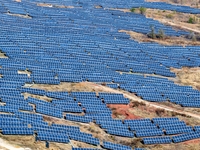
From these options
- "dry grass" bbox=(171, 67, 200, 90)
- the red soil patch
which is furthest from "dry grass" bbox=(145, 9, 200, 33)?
the red soil patch

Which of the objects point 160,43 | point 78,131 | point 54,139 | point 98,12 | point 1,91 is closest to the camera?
point 54,139

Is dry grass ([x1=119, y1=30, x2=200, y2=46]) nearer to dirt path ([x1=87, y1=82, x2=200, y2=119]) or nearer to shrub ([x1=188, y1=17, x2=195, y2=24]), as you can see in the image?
shrub ([x1=188, y1=17, x2=195, y2=24])

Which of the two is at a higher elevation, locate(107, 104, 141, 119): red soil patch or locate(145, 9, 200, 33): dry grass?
locate(145, 9, 200, 33): dry grass

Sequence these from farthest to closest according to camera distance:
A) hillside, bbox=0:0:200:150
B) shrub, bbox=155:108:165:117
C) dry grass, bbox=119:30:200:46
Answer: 1. dry grass, bbox=119:30:200:46
2. shrub, bbox=155:108:165:117
3. hillside, bbox=0:0:200:150

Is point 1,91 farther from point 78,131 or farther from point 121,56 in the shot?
point 121,56

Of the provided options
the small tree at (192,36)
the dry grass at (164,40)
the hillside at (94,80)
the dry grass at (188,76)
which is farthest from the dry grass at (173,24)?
the dry grass at (188,76)

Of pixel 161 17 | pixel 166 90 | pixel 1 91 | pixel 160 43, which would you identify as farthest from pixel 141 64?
pixel 161 17
